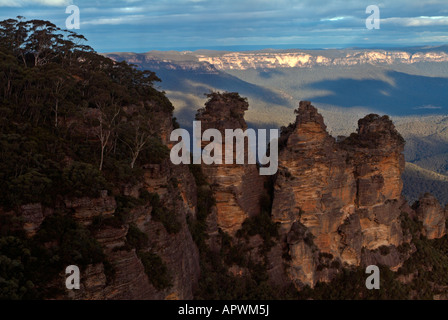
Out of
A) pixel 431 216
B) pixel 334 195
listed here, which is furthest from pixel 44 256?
Result: pixel 431 216

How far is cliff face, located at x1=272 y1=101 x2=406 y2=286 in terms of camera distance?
29.5 m

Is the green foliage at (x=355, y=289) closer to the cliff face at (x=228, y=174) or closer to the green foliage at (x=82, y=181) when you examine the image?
the cliff face at (x=228, y=174)

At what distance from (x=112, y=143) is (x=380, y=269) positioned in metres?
21.5

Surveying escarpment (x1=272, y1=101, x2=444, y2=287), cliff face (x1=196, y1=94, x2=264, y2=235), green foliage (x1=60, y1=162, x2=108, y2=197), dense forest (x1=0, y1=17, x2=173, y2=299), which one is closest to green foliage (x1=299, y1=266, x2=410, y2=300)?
escarpment (x1=272, y1=101, x2=444, y2=287)

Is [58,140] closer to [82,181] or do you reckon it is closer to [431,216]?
[82,181]

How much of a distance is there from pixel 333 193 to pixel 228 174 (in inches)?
311

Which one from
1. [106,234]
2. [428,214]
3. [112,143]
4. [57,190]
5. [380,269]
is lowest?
[380,269]

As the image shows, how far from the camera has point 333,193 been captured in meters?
31.6

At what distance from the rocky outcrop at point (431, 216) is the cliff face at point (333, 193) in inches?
200

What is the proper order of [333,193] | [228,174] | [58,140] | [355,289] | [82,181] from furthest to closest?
[333,193] → [355,289] → [228,174] → [58,140] → [82,181]

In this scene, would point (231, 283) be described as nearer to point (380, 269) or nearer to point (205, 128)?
point (205, 128)

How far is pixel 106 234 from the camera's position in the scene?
17.0 meters

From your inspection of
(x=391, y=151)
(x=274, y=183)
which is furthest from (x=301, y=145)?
(x=391, y=151)

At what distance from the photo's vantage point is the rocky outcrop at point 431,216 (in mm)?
39656
